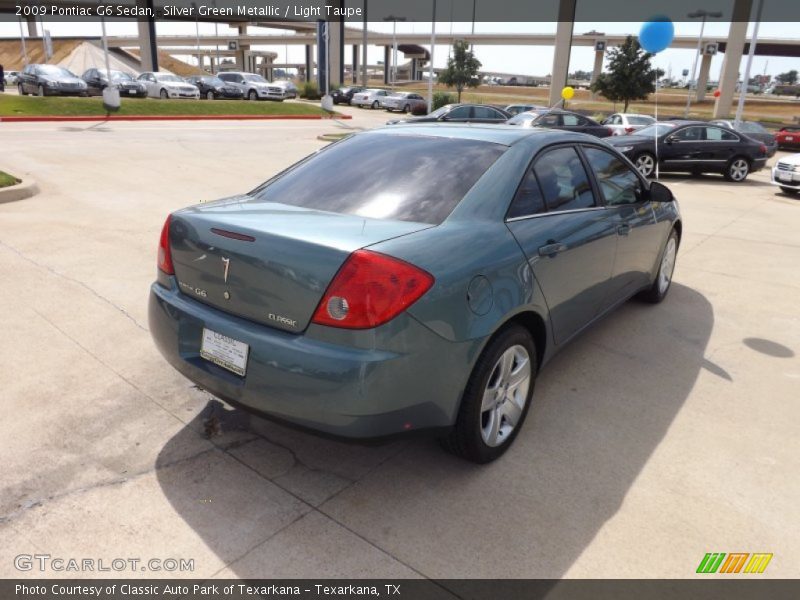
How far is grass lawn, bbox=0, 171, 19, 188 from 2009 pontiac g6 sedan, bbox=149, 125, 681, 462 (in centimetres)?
665

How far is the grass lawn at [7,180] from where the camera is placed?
832cm

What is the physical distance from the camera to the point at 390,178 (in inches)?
127

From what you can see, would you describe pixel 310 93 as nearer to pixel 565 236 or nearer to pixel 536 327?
pixel 565 236

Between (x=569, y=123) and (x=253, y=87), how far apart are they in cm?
2463

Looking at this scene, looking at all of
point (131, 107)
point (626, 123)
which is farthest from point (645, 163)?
point (131, 107)

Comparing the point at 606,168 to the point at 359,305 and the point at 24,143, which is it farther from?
the point at 24,143

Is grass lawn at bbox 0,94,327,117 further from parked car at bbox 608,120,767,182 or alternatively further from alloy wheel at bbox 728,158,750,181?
alloy wheel at bbox 728,158,750,181

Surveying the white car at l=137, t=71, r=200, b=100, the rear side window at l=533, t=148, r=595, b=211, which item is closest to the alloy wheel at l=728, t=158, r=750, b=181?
the rear side window at l=533, t=148, r=595, b=211

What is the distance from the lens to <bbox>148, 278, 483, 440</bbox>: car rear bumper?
7.83 ft

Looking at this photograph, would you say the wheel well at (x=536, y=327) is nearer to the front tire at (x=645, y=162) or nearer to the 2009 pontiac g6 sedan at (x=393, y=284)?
the 2009 pontiac g6 sedan at (x=393, y=284)

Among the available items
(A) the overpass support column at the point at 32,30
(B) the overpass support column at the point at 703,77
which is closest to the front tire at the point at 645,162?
(B) the overpass support column at the point at 703,77

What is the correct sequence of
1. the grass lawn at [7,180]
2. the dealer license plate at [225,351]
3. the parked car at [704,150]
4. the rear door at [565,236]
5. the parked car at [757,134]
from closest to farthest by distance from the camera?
the dealer license plate at [225,351] < the rear door at [565,236] < the grass lawn at [7,180] < the parked car at [704,150] < the parked car at [757,134]

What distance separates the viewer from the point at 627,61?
4169 cm

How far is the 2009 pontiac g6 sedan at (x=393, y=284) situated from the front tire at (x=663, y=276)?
186cm
